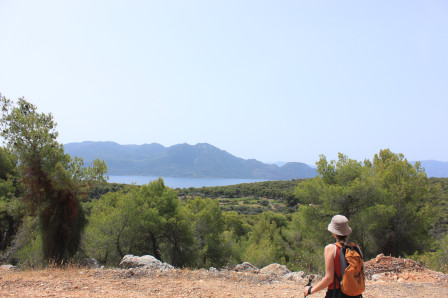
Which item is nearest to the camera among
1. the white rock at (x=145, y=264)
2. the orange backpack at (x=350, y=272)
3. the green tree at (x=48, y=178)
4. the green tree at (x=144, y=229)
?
the orange backpack at (x=350, y=272)

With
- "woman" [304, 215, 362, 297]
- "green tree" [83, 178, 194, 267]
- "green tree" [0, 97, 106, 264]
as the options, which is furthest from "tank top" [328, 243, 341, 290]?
"green tree" [83, 178, 194, 267]

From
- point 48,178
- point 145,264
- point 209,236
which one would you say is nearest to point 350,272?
point 145,264

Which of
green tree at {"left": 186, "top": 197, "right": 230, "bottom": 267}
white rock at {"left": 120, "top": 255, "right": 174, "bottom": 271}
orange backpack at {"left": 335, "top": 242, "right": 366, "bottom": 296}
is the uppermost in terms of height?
orange backpack at {"left": 335, "top": 242, "right": 366, "bottom": 296}

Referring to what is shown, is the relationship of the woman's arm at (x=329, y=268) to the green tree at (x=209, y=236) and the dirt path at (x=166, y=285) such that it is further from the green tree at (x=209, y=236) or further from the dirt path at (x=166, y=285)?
the green tree at (x=209, y=236)

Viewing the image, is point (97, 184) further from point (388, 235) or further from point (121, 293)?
point (388, 235)

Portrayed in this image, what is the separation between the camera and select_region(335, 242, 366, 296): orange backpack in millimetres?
3271

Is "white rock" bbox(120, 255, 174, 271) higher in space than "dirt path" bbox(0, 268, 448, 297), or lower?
lower

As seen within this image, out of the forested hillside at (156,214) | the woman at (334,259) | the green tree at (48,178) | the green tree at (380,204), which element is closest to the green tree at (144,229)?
the forested hillside at (156,214)

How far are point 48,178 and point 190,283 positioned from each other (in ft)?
24.8

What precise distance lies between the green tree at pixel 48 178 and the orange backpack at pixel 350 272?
11.2 metres

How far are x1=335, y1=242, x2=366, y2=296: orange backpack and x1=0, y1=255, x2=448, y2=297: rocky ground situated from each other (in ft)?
14.5

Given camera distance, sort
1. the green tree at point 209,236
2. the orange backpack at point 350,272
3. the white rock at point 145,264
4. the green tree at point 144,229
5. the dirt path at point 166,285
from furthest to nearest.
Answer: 1. the green tree at point 209,236
2. the green tree at point 144,229
3. the white rock at point 145,264
4. the dirt path at point 166,285
5. the orange backpack at point 350,272

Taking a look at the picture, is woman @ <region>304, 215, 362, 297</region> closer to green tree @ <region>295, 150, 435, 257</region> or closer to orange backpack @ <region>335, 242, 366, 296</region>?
orange backpack @ <region>335, 242, 366, 296</region>

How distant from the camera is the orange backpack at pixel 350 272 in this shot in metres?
3.27
